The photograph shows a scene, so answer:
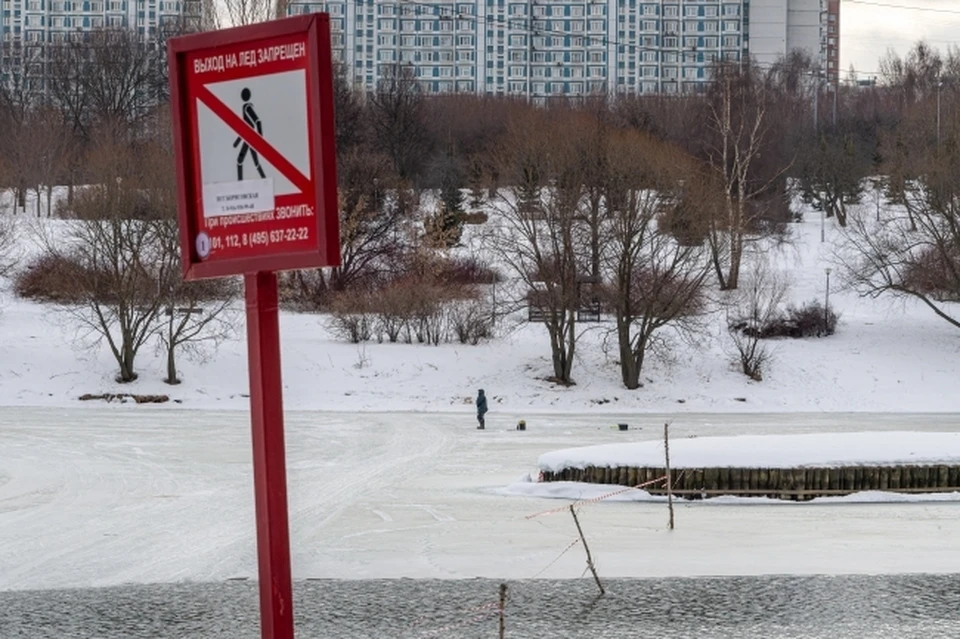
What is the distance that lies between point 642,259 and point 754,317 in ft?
21.0

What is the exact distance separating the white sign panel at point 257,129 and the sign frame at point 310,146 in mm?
46

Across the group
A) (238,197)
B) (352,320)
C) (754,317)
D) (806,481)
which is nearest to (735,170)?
(754,317)

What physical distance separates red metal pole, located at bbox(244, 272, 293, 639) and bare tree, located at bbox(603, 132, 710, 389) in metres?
47.9

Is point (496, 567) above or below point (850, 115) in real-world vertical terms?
below

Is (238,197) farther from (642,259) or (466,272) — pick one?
(466,272)

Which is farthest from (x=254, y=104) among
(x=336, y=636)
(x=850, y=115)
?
(x=850, y=115)

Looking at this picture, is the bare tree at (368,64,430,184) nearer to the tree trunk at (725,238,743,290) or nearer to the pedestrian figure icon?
the tree trunk at (725,238,743,290)

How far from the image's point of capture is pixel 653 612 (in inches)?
503

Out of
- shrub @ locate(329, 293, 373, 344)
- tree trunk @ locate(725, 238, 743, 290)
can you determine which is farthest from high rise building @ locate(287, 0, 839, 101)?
shrub @ locate(329, 293, 373, 344)

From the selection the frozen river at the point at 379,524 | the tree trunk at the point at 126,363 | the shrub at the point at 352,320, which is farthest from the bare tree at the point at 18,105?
the frozen river at the point at 379,524

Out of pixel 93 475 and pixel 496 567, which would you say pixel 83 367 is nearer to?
pixel 93 475

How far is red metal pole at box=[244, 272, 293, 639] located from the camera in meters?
6.10

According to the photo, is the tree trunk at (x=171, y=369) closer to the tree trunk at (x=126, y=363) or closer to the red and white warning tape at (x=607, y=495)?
the tree trunk at (x=126, y=363)

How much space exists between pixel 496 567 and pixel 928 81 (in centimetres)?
11897
